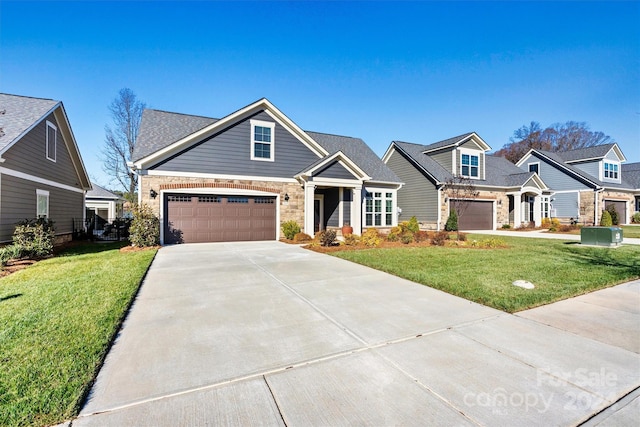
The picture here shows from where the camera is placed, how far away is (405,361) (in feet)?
9.96

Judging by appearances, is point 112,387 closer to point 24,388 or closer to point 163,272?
point 24,388

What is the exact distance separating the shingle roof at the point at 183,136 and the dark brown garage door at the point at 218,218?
260cm

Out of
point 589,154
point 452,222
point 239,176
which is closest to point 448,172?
point 452,222

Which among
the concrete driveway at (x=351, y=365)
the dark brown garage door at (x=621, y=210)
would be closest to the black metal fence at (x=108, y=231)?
the concrete driveway at (x=351, y=365)

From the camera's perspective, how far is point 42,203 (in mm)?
12195

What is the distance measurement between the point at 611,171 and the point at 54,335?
126 feet

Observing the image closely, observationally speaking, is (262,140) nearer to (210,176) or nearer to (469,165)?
(210,176)

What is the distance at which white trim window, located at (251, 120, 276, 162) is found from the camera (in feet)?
45.5

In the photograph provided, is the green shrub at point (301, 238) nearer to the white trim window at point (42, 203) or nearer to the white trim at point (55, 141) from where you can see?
the white trim window at point (42, 203)

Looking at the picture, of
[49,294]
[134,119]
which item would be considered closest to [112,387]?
[49,294]

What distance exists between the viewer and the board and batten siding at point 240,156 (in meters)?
12.7

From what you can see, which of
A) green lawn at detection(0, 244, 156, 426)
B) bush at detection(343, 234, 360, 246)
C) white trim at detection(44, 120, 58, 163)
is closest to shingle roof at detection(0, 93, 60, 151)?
white trim at detection(44, 120, 58, 163)

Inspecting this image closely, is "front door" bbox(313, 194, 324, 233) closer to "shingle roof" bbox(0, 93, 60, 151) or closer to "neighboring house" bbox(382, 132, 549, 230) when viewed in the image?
"neighboring house" bbox(382, 132, 549, 230)

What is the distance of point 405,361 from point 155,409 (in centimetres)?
230
